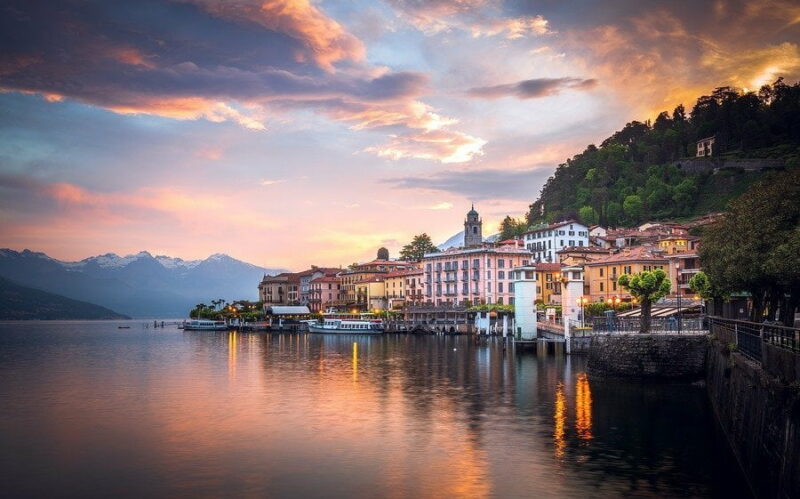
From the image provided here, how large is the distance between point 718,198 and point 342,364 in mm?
140527

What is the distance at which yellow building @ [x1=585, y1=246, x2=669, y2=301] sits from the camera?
115m

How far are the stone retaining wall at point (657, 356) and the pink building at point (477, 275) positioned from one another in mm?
94684

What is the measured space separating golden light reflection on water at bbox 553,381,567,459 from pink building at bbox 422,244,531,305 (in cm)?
9839

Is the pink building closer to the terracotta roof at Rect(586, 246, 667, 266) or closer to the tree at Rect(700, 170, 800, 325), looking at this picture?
the terracotta roof at Rect(586, 246, 667, 266)

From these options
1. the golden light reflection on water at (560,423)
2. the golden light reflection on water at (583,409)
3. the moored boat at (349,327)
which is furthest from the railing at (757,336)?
the moored boat at (349,327)

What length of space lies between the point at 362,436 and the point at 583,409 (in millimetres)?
14716

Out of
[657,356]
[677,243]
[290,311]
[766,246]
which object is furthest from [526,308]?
[290,311]

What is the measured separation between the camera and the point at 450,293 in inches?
6309

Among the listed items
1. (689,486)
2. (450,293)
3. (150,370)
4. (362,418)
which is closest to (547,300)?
(450,293)

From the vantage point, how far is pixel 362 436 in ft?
123

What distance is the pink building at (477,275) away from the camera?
5920 inches

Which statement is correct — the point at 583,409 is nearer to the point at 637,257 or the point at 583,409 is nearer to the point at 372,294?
the point at 637,257

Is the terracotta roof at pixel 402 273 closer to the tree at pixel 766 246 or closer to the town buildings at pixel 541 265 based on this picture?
the town buildings at pixel 541 265

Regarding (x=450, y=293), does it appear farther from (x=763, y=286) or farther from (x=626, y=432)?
(x=626, y=432)
